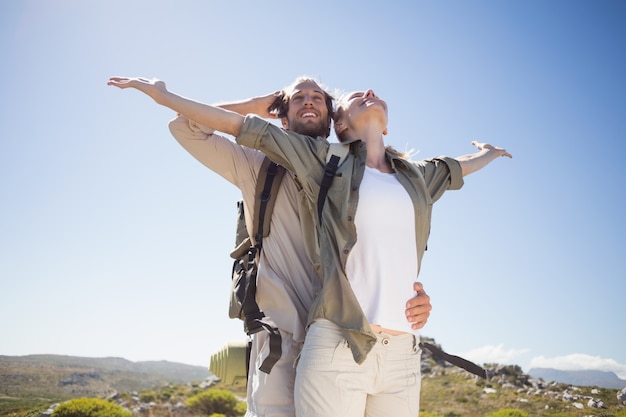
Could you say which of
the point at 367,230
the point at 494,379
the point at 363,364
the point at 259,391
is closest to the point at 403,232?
the point at 367,230

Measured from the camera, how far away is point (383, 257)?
2887 mm

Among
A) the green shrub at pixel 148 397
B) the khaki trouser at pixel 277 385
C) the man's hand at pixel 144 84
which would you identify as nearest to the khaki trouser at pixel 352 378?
the khaki trouser at pixel 277 385

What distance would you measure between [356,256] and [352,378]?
72 cm

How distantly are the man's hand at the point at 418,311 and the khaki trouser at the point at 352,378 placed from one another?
3.7 inches

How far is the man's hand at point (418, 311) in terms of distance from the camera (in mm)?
2855

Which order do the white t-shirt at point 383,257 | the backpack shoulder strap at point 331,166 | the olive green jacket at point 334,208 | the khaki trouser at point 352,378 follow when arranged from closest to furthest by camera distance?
the khaki trouser at point 352,378, the olive green jacket at point 334,208, the white t-shirt at point 383,257, the backpack shoulder strap at point 331,166

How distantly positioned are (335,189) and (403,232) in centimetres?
53

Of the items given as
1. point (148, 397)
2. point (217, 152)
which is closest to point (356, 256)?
point (217, 152)

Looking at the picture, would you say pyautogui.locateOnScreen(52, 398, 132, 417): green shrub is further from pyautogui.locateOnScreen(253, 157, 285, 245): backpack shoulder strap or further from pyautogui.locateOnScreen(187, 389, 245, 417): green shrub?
pyautogui.locateOnScreen(253, 157, 285, 245): backpack shoulder strap

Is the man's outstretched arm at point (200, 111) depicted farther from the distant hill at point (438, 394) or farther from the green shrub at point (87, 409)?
the distant hill at point (438, 394)

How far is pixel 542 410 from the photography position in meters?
22.3

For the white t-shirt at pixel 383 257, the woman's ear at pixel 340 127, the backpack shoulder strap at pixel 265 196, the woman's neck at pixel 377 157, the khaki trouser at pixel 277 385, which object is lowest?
the khaki trouser at pixel 277 385

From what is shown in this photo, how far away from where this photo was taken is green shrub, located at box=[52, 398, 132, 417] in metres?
15.3

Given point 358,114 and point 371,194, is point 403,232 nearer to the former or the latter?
point 371,194
